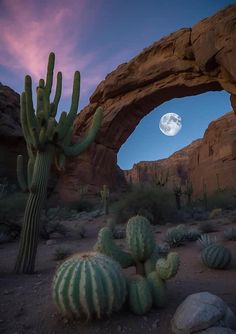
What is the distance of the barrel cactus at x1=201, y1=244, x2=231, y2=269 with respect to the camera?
412 cm

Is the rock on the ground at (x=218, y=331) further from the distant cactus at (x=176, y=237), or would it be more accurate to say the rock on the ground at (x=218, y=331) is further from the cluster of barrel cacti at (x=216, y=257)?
the distant cactus at (x=176, y=237)

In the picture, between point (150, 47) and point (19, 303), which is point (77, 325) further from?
point (150, 47)

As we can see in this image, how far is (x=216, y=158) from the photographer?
1555 inches

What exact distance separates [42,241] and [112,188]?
1790cm

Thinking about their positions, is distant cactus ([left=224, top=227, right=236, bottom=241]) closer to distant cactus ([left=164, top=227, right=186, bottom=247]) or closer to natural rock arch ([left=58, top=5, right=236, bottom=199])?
distant cactus ([left=164, top=227, right=186, bottom=247])

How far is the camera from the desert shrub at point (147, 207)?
10719 mm

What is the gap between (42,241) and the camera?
8.09 metres

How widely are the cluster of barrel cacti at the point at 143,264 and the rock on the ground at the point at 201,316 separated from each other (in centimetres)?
30

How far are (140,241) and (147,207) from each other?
26.7ft

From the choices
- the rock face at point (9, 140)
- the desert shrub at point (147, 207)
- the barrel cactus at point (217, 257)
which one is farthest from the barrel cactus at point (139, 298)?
the rock face at point (9, 140)

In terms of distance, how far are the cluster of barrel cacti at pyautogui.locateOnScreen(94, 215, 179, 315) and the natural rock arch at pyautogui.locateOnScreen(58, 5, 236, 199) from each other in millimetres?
16762

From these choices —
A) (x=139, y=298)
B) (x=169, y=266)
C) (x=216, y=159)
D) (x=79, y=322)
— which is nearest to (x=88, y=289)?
(x=79, y=322)

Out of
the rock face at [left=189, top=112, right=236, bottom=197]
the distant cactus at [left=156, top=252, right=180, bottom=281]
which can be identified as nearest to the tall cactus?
the distant cactus at [left=156, top=252, right=180, bottom=281]

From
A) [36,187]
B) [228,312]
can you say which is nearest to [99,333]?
[228,312]
